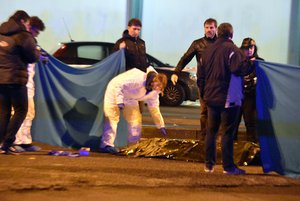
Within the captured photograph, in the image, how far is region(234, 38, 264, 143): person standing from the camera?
8.78 m

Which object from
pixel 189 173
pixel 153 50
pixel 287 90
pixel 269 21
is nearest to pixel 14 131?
pixel 189 173

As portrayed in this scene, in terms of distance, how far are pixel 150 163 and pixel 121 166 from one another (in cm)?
56

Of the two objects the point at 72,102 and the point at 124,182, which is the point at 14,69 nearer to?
the point at 72,102

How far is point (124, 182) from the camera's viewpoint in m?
6.53

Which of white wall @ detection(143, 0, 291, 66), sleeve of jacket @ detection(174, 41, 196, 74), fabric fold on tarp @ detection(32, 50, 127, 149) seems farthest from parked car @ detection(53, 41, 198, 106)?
sleeve of jacket @ detection(174, 41, 196, 74)

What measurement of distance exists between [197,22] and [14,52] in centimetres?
1150

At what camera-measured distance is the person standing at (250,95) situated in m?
8.78

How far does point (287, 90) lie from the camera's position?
751 cm

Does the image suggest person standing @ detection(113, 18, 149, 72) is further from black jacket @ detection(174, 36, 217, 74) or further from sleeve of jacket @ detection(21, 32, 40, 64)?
sleeve of jacket @ detection(21, 32, 40, 64)

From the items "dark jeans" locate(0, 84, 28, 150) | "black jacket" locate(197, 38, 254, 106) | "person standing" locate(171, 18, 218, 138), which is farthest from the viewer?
"person standing" locate(171, 18, 218, 138)

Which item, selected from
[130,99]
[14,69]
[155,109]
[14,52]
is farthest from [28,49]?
[155,109]

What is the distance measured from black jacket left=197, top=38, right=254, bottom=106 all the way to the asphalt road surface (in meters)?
0.99

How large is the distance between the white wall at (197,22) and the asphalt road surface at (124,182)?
35.0ft

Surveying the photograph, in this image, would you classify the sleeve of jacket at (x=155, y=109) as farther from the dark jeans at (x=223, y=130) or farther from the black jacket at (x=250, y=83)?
the dark jeans at (x=223, y=130)
